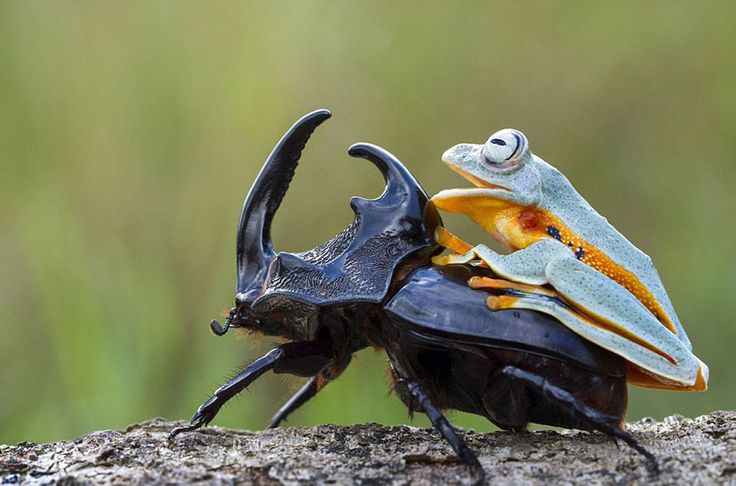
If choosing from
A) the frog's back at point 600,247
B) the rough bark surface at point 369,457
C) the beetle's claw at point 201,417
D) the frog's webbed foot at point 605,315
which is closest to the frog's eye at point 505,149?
the frog's back at point 600,247

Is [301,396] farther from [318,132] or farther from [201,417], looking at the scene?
[318,132]

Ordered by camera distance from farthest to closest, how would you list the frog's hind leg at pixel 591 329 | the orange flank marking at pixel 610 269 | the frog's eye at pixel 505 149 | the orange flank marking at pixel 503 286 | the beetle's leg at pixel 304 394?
the beetle's leg at pixel 304 394
the frog's eye at pixel 505 149
the orange flank marking at pixel 610 269
the orange flank marking at pixel 503 286
the frog's hind leg at pixel 591 329

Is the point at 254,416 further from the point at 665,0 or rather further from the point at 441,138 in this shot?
the point at 665,0

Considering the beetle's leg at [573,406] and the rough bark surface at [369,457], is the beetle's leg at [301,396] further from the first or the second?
the beetle's leg at [573,406]

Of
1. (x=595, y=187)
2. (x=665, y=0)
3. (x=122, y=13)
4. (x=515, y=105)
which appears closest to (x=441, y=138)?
(x=515, y=105)

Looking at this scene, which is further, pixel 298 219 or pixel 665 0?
pixel 665 0

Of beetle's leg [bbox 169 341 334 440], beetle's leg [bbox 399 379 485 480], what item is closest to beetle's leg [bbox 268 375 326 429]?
beetle's leg [bbox 169 341 334 440]
